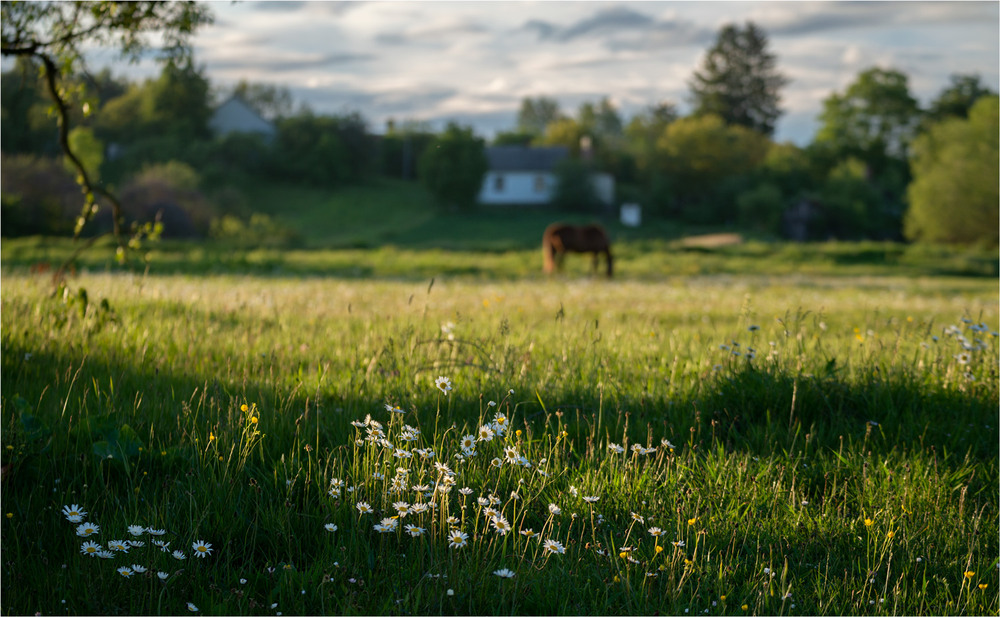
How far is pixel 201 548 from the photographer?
3244mm

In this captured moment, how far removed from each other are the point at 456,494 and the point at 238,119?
80.9m

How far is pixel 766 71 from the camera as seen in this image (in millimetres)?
97312

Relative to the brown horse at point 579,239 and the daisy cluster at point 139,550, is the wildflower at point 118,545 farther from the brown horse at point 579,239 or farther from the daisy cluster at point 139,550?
the brown horse at point 579,239

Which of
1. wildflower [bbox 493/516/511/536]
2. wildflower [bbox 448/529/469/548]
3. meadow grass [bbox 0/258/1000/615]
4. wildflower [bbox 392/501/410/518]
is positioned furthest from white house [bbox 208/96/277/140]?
wildflower [bbox 493/516/511/536]

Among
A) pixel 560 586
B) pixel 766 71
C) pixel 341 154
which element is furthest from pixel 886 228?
pixel 560 586

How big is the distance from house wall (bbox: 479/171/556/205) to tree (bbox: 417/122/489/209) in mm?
15840

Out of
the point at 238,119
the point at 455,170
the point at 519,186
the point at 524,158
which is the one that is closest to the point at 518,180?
the point at 519,186

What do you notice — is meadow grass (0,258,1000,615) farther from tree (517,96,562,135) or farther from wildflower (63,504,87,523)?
tree (517,96,562,135)

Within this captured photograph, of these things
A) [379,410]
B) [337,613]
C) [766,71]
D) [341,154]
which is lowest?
[337,613]

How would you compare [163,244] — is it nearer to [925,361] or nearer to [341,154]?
[925,361]

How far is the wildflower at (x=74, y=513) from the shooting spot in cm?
308

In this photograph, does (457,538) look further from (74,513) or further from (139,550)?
(74,513)

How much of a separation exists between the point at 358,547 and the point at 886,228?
7110cm

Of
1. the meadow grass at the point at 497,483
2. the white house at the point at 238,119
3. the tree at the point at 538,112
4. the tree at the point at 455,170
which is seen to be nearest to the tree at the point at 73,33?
the meadow grass at the point at 497,483
